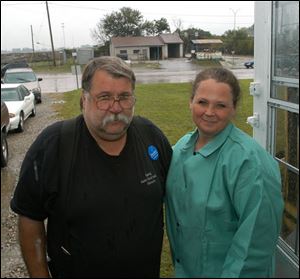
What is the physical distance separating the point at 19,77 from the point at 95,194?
16264 mm

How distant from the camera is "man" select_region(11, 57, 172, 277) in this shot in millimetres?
1688

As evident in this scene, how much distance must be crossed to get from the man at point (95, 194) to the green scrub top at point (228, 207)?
14cm

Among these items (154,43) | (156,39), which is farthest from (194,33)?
(154,43)

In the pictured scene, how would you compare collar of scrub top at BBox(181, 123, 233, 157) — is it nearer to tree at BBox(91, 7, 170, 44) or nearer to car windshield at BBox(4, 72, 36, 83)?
tree at BBox(91, 7, 170, 44)

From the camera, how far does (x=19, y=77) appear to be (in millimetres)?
16906

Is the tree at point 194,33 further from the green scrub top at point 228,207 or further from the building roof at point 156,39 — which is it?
the green scrub top at point 228,207

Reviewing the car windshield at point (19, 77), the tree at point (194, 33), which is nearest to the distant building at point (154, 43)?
the tree at point (194, 33)

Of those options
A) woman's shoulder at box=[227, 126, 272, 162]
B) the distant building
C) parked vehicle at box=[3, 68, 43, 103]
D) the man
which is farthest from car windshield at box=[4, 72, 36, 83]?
woman's shoulder at box=[227, 126, 272, 162]

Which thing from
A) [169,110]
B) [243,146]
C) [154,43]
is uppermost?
[154,43]

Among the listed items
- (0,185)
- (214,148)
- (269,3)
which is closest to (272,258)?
(214,148)

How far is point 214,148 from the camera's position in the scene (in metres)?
1.76

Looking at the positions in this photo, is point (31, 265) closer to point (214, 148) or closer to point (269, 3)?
point (214, 148)

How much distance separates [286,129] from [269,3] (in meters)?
0.70

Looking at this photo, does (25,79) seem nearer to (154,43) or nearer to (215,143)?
(154,43)
